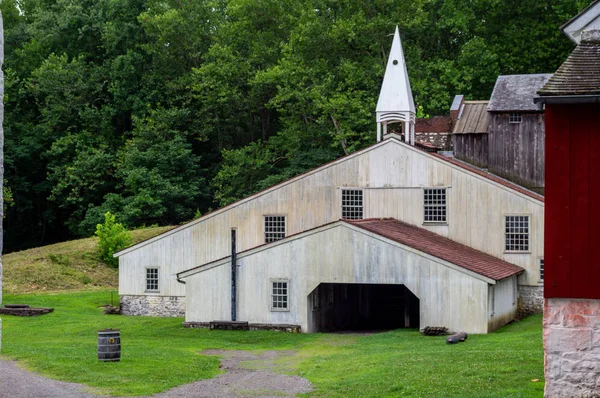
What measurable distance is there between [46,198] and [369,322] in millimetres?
38330

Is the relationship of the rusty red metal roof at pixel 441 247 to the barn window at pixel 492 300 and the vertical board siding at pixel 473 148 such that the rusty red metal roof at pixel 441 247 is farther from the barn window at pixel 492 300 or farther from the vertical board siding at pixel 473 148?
the vertical board siding at pixel 473 148

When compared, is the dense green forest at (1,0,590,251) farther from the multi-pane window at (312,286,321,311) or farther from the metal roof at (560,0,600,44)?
the metal roof at (560,0,600,44)

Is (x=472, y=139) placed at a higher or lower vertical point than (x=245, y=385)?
higher

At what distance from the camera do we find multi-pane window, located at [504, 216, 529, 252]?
1625 inches

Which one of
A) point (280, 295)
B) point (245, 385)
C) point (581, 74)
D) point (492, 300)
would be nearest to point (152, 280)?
point (280, 295)

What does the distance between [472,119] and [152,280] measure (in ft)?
62.3

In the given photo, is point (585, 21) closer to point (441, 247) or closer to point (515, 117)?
point (441, 247)

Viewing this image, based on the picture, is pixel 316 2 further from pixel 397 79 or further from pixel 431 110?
pixel 397 79

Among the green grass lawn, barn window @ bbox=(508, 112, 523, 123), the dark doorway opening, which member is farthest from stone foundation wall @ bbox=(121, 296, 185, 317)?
barn window @ bbox=(508, 112, 523, 123)

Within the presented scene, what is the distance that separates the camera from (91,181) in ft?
232

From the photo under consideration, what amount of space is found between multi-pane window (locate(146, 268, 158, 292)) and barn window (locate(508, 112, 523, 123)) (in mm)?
18712

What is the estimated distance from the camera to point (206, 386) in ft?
77.0

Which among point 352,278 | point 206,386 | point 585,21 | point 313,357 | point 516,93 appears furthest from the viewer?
point 516,93

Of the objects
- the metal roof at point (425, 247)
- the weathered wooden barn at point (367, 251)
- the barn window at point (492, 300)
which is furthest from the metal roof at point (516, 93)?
the barn window at point (492, 300)
